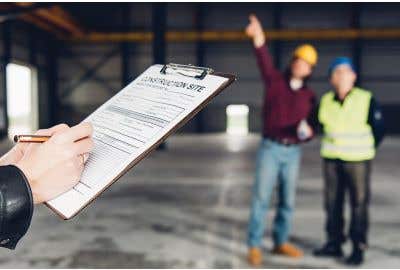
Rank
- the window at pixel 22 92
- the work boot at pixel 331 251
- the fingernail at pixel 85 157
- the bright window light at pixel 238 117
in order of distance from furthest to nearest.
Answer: the bright window light at pixel 238 117, the window at pixel 22 92, the work boot at pixel 331 251, the fingernail at pixel 85 157

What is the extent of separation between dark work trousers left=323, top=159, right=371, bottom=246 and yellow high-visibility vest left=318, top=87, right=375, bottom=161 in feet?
0.26

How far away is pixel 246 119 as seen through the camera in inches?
746

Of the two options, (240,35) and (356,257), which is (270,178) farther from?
(240,35)

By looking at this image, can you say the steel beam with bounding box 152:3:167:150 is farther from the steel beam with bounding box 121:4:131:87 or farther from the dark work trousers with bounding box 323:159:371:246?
the dark work trousers with bounding box 323:159:371:246

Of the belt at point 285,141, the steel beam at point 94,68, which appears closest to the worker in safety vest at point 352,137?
the belt at point 285,141

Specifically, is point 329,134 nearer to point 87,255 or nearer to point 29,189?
point 87,255

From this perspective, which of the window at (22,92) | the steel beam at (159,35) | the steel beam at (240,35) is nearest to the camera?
the steel beam at (159,35)

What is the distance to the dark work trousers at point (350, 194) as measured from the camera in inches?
149

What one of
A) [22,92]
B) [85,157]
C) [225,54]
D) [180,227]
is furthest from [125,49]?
[85,157]

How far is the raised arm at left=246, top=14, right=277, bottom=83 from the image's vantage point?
11.9ft

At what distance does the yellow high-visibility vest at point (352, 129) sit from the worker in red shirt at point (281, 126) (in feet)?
0.68

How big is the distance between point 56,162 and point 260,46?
2852 millimetres

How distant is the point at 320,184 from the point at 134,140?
692 cm

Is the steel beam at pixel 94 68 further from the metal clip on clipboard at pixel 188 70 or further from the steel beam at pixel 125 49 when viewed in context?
the metal clip on clipboard at pixel 188 70
